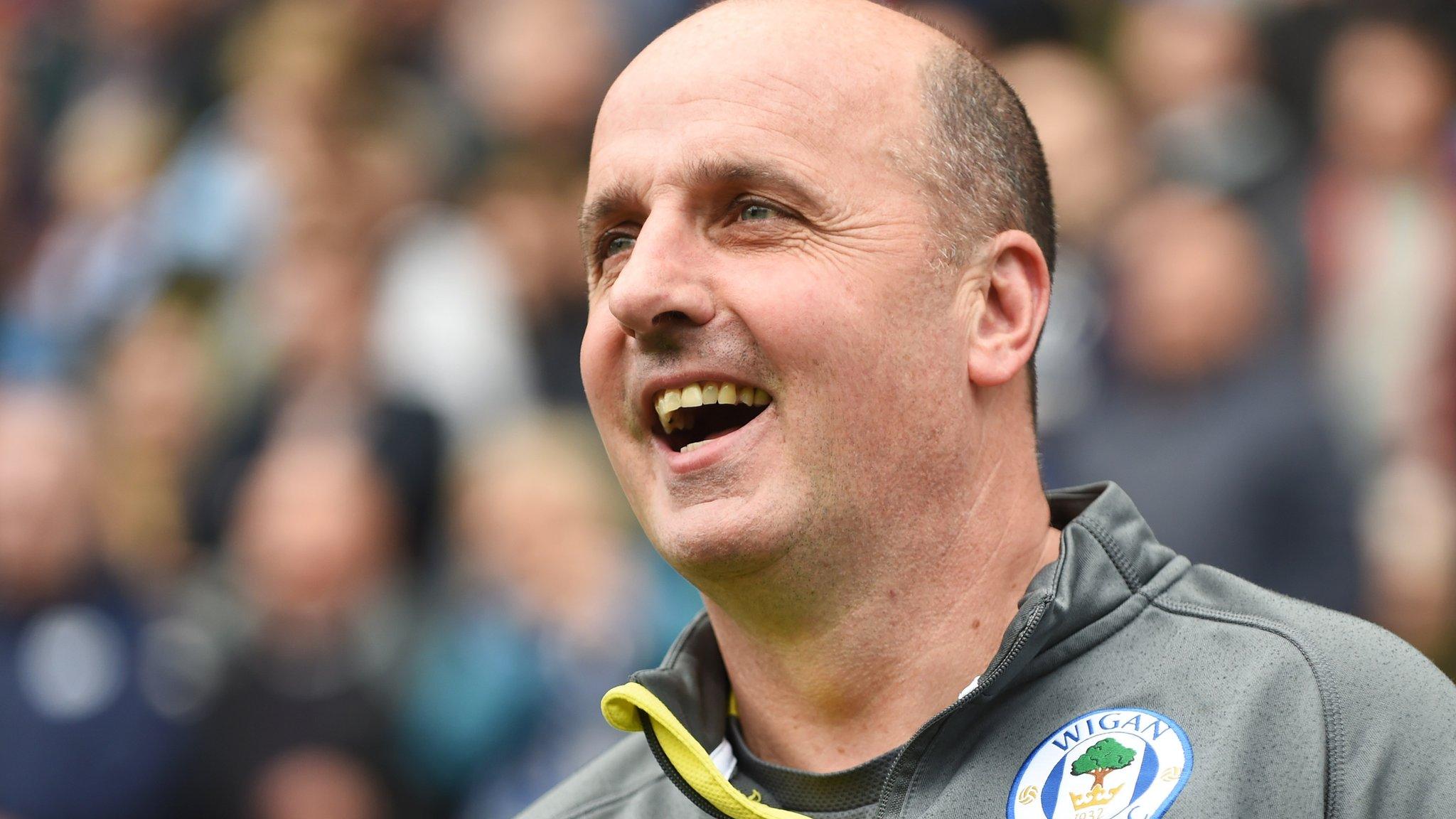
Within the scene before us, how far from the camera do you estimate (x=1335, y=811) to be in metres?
1.88

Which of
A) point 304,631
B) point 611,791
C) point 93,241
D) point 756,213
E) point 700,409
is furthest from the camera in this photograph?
point 93,241

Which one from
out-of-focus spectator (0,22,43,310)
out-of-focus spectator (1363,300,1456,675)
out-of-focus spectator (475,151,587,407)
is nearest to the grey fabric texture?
out-of-focus spectator (1363,300,1456,675)

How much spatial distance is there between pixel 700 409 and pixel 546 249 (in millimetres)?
3903

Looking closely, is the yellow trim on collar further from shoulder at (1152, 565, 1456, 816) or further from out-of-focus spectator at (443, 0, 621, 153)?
out-of-focus spectator at (443, 0, 621, 153)

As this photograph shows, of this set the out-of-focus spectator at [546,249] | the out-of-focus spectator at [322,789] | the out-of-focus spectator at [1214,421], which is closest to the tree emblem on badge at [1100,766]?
the out-of-focus spectator at [1214,421]

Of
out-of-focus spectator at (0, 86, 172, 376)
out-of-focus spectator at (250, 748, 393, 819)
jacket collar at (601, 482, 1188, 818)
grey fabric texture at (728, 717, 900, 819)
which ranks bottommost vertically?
out-of-focus spectator at (250, 748, 393, 819)

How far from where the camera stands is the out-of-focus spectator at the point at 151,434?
251 inches

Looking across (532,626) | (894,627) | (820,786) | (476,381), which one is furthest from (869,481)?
(476,381)

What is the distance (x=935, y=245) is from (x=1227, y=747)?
0.76m

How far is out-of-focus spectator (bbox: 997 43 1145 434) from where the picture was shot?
5.09m

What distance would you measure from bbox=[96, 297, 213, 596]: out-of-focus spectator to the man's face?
177 inches

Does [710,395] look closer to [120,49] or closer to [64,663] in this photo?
[64,663]

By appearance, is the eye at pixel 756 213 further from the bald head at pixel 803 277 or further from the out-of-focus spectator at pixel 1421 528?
the out-of-focus spectator at pixel 1421 528

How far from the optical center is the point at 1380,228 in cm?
494
